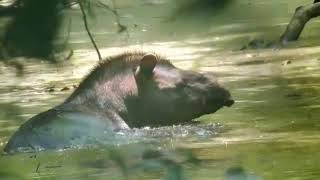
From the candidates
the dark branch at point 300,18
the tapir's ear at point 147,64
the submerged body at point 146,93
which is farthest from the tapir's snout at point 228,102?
the dark branch at point 300,18

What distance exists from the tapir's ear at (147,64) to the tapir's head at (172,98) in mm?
26

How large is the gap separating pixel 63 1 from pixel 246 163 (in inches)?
127

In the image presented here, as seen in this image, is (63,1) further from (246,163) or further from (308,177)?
(246,163)

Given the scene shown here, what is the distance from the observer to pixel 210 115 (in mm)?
7023

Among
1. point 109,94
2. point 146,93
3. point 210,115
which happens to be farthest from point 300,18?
point 109,94

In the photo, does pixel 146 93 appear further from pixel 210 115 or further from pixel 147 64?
pixel 210 115

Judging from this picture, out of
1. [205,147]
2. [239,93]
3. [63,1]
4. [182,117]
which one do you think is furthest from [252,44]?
[63,1]

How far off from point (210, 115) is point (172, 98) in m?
0.36

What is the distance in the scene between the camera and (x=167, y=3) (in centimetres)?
175

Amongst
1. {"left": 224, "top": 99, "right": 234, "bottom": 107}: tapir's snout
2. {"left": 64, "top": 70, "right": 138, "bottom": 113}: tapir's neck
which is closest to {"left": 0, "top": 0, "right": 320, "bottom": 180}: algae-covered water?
{"left": 224, "top": 99, "right": 234, "bottom": 107}: tapir's snout

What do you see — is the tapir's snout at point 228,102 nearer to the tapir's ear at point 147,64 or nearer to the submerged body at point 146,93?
the submerged body at point 146,93

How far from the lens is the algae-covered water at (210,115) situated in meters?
1.87

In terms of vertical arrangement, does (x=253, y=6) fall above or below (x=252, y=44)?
above

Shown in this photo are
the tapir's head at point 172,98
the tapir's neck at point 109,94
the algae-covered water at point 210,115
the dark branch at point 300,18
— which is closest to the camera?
the algae-covered water at point 210,115
